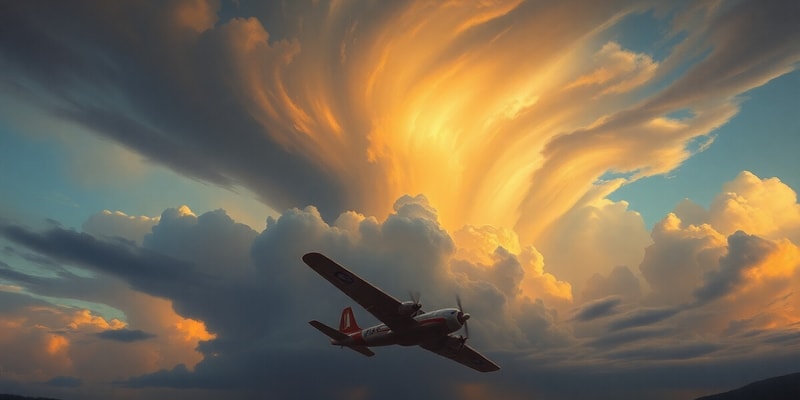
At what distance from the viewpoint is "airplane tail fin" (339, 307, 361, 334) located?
5884cm

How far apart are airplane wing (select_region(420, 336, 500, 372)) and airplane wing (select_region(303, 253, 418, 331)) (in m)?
5.79

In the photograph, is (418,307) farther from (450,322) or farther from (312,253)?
(312,253)

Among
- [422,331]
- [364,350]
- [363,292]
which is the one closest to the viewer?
[363,292]

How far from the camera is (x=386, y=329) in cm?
4766

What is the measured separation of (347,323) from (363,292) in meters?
20.5

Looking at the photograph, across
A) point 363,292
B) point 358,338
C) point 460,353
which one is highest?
point 363,292

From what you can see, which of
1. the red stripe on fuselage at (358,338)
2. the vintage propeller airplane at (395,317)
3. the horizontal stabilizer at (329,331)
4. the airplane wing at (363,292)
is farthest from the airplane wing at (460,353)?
the horizontal stabilizer at (329,331)

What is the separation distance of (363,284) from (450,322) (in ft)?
32.8

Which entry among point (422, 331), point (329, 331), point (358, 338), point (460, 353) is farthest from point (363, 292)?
point (460, 353)

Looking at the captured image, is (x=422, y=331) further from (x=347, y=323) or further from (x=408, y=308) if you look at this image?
(x=347, y=323)

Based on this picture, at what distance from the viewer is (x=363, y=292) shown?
4269cm

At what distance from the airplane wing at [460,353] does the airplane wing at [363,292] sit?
5.79m

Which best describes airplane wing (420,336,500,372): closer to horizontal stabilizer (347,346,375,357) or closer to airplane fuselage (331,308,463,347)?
airplane fuselage (331,308,463,347)

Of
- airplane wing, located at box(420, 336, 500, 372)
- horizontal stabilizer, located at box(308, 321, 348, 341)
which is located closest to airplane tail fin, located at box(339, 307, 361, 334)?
horizontal stabilizer, located at box(308, 321, 348, 341)
